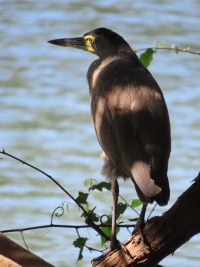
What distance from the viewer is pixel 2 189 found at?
552 centimetres

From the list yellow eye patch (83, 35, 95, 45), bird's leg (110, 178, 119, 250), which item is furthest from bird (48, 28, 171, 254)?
yellow eye patch (83, 35, 95, 45)

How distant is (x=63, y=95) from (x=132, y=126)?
15.8 ft

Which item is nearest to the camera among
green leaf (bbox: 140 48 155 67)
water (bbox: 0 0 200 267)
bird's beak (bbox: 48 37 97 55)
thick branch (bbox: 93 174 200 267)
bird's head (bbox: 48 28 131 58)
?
thick branch (bbox: 93 174 200 267)

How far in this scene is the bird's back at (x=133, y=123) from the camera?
7.22 ft

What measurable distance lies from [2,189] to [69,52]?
3103 mm

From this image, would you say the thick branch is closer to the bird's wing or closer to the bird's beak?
the bird's wing

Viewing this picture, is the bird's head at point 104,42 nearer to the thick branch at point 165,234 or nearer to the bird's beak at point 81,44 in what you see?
the bird's beak at point 81,44

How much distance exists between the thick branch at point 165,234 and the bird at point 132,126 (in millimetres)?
54

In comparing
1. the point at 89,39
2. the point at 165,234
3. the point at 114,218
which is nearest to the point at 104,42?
the point at 89,39

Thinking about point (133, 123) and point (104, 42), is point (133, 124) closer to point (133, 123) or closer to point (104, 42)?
point (133, 123)

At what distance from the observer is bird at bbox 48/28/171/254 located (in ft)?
7.22

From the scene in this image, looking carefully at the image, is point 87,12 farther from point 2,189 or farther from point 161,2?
point 2,189

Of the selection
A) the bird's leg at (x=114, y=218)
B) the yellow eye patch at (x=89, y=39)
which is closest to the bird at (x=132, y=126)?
the bird's leg at (x=114, y=218)

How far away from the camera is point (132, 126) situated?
2316mm
